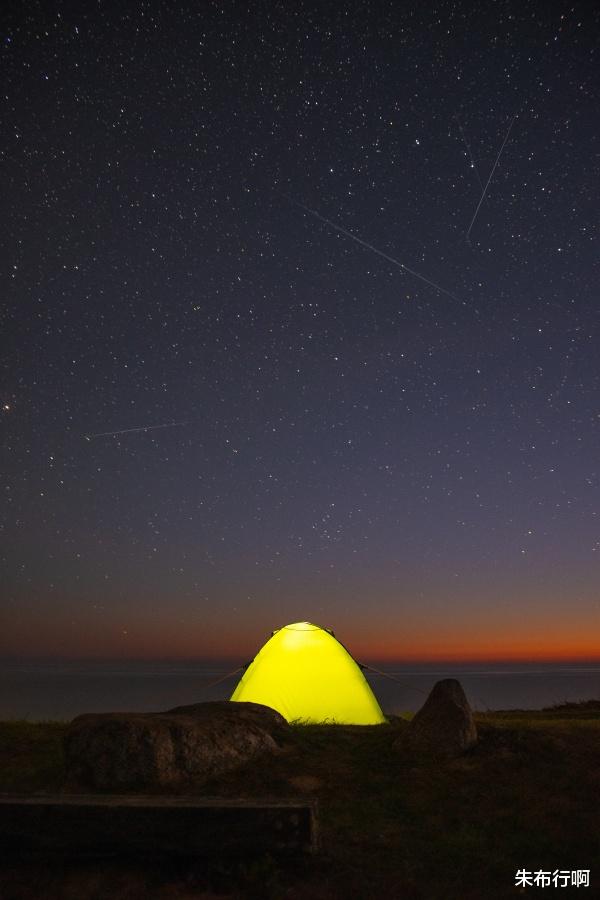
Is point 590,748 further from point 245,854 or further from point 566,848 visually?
point 245,854

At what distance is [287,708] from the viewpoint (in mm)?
13984

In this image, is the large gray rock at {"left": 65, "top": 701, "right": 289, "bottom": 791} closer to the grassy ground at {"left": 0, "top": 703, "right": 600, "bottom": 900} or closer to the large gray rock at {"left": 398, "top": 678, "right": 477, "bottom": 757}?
the grassy ground at {"left": 0, "top": 703, "right": 600, "bottom": 900}

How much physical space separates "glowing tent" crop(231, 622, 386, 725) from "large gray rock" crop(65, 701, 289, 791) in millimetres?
5013

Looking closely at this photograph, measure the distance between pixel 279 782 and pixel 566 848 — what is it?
3.29 m

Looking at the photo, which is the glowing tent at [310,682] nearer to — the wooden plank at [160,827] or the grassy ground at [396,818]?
the grassy ground at [396,818]

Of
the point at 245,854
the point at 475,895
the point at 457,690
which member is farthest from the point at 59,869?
the point at 457,690

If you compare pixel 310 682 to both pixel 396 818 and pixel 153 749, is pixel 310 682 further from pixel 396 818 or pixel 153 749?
pixel 396 818

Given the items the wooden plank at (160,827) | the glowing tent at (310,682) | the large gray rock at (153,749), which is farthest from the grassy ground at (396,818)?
the glowing tent at (310,682)

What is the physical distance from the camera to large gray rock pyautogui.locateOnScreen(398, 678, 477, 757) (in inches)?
350

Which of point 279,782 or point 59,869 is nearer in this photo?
point 59,869

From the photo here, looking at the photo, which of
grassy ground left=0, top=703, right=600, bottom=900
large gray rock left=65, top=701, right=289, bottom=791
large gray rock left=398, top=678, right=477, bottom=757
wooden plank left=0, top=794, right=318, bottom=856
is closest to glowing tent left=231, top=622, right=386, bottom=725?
grassy ground left=0, top=703, right=600, bottom=900

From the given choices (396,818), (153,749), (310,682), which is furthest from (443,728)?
(310,682)

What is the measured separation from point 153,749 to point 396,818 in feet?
10.0

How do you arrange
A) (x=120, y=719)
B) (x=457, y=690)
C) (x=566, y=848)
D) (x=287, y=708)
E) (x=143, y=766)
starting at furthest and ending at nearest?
1. (x=287, y=708)
2. (x=457, y=690)
3. (x=120, y=719)
4. (x=143, y=766)
5. (x=566, y=848)
